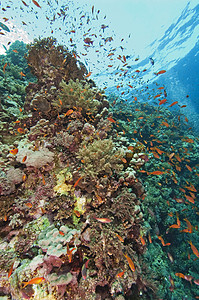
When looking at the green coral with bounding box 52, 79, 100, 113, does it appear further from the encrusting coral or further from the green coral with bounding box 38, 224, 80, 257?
the green coral with bounding box 38, 224, 80, 257

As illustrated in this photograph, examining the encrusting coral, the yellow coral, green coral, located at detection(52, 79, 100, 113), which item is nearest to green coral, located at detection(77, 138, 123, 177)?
the encrusting coral

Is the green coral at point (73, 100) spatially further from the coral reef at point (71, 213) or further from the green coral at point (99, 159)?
the green coral at point (99, 159)

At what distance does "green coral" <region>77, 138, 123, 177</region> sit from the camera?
12.9 ft

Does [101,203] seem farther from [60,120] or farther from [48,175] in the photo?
[60,120]

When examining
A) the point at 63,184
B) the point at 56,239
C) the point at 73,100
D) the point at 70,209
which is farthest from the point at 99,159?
the point at 73,100

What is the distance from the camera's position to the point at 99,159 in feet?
13.6

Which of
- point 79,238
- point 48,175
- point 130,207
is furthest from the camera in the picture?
point 48,175

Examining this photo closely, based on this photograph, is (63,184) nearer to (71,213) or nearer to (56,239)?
(71,213)

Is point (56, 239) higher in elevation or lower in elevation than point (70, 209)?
lower

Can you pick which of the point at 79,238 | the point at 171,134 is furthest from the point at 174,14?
the point at 79,238

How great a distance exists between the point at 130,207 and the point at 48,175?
2.72 m

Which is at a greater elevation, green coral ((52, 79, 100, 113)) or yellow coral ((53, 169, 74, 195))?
green coral ((52, 79, 100, 113))

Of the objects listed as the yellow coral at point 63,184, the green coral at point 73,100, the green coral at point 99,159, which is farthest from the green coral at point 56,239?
the green coral at point 73,100

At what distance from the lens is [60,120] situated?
5680mm
